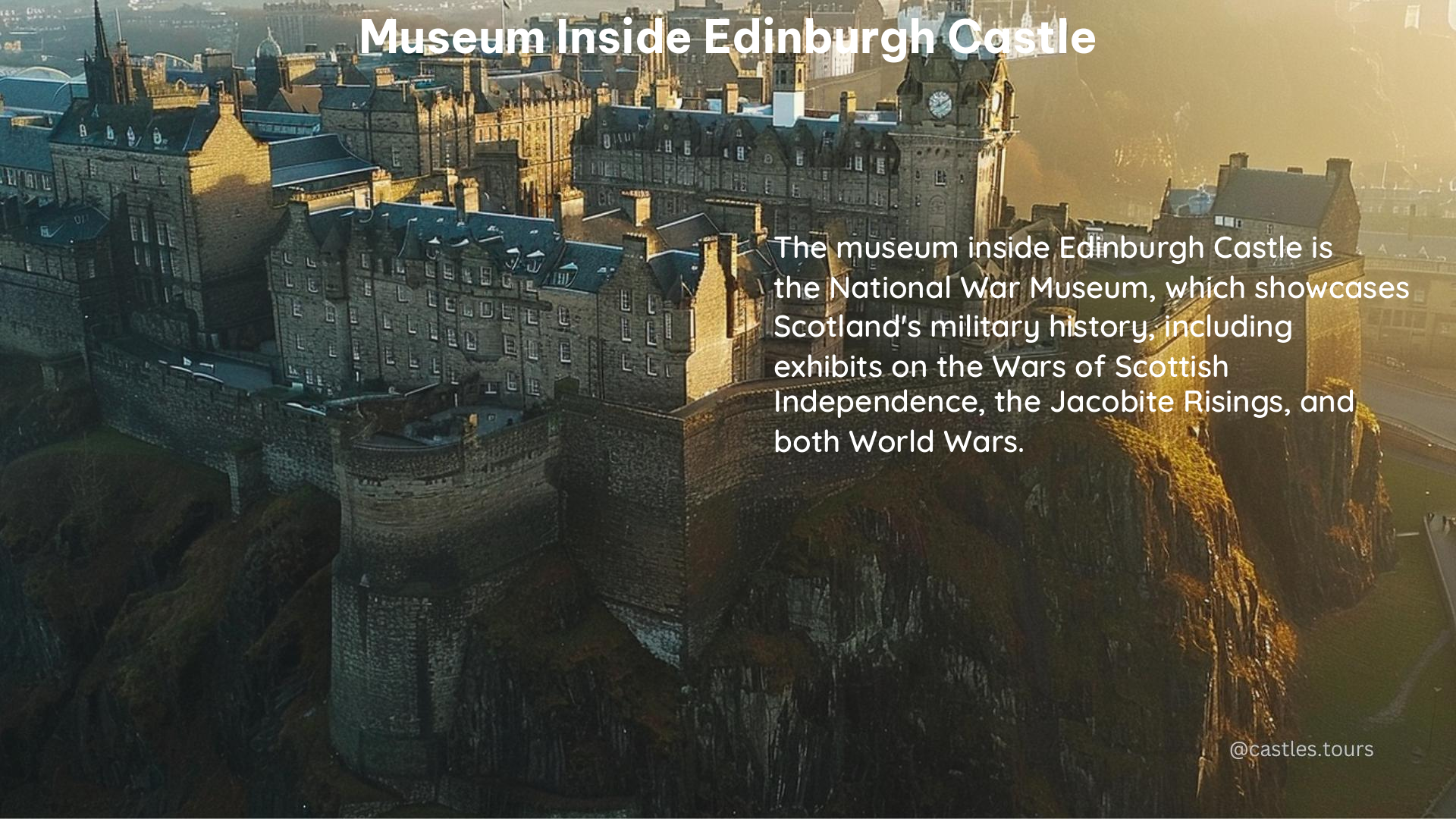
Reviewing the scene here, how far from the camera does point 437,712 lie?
157 feet

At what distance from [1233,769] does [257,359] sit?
43.6 meters

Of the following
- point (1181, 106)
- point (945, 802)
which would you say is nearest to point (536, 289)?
point (945, 802)

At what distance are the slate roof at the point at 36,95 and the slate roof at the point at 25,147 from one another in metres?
15.9

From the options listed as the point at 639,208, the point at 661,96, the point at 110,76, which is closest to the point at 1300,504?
the point at 639,208

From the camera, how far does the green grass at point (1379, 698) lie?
5206 cm

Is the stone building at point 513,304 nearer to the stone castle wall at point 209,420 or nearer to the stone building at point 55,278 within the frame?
the stone castle wall at point 209,420

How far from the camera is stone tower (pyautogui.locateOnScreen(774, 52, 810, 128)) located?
73.3m

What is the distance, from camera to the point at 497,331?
54.0 m

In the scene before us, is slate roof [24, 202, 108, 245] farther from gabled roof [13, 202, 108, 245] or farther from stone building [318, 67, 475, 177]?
stone building [318, 67, 475, 177]

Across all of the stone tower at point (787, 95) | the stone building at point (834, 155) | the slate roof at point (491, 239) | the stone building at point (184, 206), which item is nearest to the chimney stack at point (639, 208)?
the slate roof at point (491, 239)

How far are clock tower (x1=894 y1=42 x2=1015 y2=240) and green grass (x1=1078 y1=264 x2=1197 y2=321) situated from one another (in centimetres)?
613

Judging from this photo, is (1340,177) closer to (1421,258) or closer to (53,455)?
(1421,258)

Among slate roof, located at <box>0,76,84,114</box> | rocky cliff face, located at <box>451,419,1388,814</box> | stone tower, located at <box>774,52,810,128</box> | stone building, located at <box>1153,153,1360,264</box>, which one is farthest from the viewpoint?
slate roof, located at <box>0,76,84,114</box>

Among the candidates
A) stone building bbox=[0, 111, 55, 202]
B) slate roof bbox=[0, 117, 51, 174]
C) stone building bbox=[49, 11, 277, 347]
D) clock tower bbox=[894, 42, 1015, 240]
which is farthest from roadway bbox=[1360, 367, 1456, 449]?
slate roof bbox=[0, 117, 51, 174]
